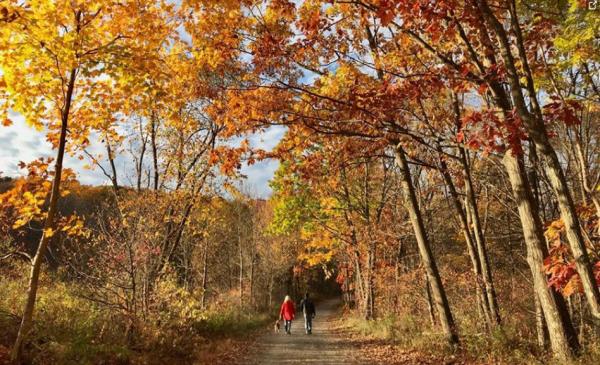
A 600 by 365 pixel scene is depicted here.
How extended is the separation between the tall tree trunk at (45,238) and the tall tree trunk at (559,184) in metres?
5.83

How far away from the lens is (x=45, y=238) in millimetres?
5883

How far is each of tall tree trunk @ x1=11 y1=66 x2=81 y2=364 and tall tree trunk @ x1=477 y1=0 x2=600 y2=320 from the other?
5.83 metres

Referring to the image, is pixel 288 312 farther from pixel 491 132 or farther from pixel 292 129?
pixel 491 132

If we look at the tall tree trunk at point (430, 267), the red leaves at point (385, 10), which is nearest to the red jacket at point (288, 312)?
the tall tree trunk at point (430, 267)

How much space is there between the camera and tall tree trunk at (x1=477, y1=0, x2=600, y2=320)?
→ 4.43 m

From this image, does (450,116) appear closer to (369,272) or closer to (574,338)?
(574,338)

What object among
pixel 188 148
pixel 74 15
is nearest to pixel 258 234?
pixel 188 148

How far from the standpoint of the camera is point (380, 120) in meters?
7.73

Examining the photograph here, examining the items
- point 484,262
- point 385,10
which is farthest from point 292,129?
point 484,262

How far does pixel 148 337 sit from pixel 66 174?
5.03m

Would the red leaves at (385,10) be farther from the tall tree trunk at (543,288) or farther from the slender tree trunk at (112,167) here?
the slender tree trunk at (112,167)

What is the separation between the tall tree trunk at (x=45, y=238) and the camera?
557 cm

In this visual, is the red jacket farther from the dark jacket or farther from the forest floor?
the forest floor

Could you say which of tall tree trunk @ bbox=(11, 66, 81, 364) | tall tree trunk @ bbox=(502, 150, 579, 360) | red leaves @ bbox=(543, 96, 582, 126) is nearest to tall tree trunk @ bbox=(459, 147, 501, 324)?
tall tree trunk @ bbox=(502, 150, 579, 360)
